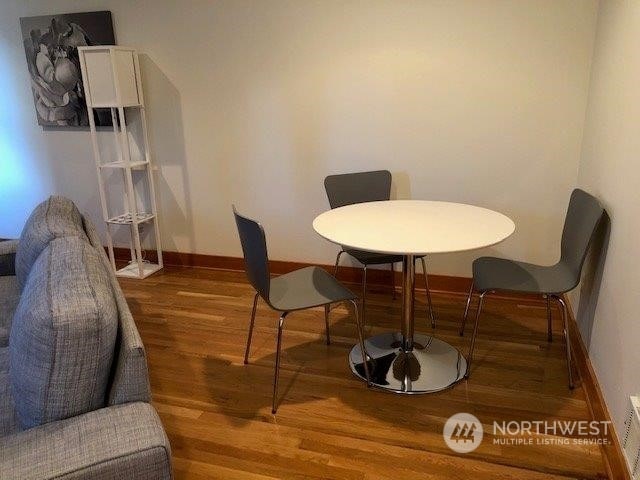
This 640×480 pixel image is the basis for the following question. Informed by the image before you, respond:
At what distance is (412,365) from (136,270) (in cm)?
236

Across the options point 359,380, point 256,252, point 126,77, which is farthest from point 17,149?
point 359,380

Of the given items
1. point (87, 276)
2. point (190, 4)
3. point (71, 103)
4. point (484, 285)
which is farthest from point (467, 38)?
point (71, 103)

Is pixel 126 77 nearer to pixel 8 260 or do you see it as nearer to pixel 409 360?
pixel 8 260

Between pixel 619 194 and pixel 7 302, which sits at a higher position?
pixel 619 194

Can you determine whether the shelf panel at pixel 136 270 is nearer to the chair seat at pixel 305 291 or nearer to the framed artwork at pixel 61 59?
the framed artwork at pixel 61 59

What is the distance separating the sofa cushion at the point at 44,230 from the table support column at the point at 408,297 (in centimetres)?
146

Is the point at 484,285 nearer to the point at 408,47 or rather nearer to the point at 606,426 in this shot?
the point at 606,426

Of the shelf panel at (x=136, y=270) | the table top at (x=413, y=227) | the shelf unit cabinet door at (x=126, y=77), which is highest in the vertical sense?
the shelf unit cabinet door at (x=126, y=77)

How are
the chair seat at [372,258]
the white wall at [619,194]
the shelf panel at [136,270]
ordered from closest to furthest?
the white wall at [619,194] < the chair seat at [372,258] < the shelf panel at [136,270]

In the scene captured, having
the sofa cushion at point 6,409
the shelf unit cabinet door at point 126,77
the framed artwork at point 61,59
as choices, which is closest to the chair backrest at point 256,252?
the sofa cushion at point 6,409

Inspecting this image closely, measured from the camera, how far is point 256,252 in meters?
1.99

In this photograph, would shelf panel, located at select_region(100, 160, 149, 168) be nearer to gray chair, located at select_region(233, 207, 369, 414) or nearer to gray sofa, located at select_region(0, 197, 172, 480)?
gray chair, located at select_region(233, 207, 369, 414)

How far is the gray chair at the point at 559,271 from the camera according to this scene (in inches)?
86.4

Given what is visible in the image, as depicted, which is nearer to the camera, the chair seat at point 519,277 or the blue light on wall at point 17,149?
the chair seat at point 519,277
